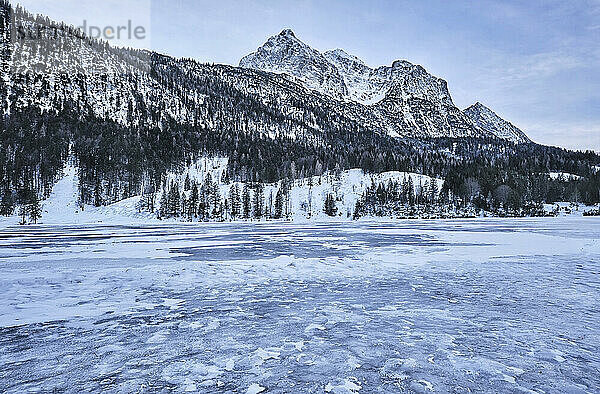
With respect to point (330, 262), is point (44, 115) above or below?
above

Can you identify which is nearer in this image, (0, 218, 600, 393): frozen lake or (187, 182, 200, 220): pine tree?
(0, 218, 600, 393): frozen lake

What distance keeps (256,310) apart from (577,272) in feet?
55.8

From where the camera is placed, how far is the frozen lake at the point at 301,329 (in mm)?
6668

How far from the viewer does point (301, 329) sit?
9734mm

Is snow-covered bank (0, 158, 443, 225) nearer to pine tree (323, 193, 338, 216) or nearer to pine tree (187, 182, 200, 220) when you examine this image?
pine tree (323, 193, 338, 216)

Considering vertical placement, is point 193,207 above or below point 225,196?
below

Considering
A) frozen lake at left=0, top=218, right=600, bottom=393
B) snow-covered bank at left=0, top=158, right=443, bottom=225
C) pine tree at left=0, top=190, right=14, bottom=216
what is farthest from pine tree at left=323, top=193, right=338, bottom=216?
frozen lake at left=0, top=218, right=600, bottom=393

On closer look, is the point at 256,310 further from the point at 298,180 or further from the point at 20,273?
the point at 298,180

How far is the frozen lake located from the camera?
21.9 ft

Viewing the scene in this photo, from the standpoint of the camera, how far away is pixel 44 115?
184125mm

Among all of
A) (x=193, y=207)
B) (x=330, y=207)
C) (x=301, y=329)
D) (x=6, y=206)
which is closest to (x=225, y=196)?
(x=193, y=207)

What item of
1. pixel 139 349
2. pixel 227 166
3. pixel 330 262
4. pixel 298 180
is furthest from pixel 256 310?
pixel 227 166

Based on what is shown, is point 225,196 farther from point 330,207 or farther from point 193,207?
A: point 330,207

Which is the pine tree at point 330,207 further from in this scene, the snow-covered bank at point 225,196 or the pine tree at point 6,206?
the pine tree at point 6,206
